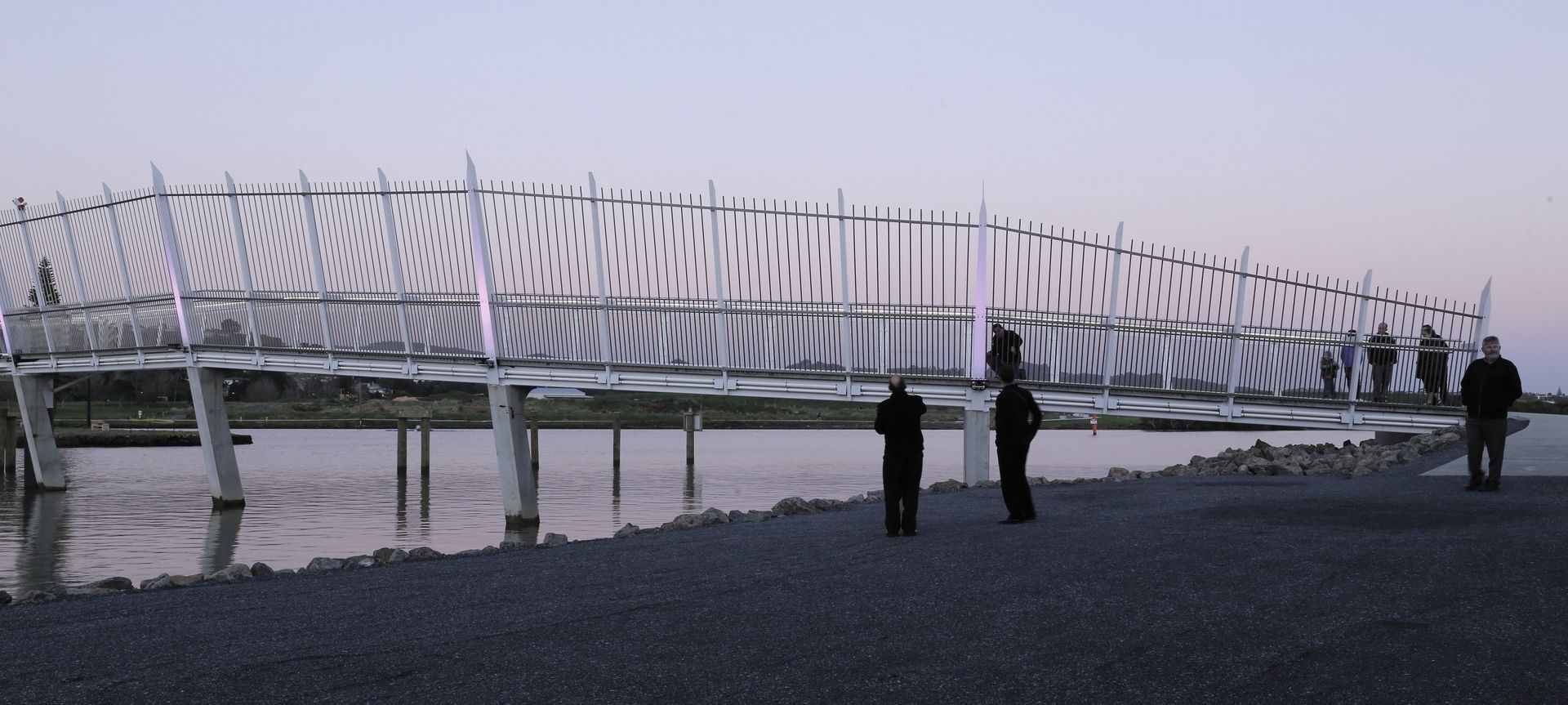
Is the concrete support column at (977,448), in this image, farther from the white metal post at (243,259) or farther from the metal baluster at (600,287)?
the white metal post at (243,259)

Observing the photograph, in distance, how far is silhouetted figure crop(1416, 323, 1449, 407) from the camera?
19.2 m

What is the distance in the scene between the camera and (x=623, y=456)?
54000 millimetres

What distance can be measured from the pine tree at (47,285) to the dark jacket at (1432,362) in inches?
1093

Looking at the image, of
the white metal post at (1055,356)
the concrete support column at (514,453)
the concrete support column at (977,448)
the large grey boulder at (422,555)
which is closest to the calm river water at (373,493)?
the concrete support column at (514,453)

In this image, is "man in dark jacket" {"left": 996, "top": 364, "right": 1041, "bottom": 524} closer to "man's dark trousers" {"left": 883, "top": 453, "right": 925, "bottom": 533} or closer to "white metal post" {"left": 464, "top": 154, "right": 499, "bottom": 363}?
"man's dark trousers" {"left": 883, "top": 453, "right": 925, "bottom": 533}

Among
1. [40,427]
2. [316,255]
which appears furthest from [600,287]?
[40,427]

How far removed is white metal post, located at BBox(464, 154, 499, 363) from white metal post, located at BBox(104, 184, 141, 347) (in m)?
9.69

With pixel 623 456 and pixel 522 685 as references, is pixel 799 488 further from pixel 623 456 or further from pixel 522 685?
pixel 522 685

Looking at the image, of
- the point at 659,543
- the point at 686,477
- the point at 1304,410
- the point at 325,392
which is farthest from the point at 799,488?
the point at 325,392

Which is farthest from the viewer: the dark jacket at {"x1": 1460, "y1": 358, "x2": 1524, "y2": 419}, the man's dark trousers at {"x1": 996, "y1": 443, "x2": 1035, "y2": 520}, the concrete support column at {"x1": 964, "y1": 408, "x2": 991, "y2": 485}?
the concrete support column at {"x1": 964, "y1": 408, "x2": 991, "y2": 485}

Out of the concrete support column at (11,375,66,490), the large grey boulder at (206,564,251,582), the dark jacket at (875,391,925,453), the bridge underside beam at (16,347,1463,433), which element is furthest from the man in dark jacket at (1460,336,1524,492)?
the concrete support column at (11,375,66,490)

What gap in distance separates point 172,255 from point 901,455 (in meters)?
17.8

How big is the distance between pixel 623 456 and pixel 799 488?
2043 cm

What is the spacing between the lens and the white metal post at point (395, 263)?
21.6 meters
